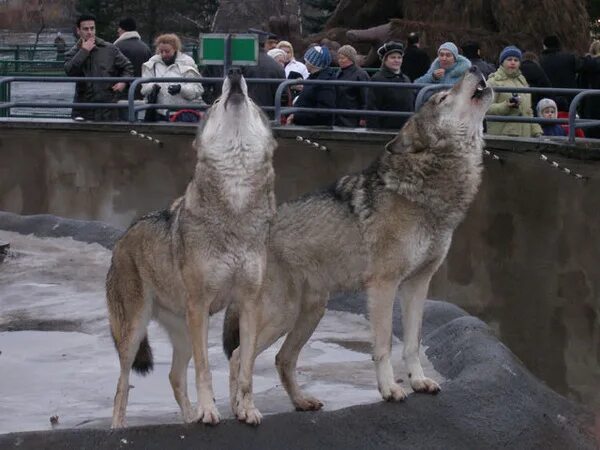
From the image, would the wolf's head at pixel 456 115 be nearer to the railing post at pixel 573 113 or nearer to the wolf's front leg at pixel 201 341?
the wolf's front leg at pixel 201 341

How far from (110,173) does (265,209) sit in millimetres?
11011

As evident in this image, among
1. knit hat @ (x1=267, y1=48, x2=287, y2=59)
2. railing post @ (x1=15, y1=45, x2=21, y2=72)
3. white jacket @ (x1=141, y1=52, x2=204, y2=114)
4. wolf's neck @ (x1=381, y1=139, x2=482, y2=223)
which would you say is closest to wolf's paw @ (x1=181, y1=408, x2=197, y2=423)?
wolf's neck @ (x1=381, y1=139, x2=482, y2=223)

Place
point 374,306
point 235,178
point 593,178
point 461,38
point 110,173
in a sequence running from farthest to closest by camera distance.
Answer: point 461,38
point 110,173
point 593,178
point 374,306
point 235,178

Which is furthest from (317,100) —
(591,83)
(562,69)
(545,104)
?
(591,83)

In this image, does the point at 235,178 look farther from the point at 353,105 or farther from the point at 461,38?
the point at 461,38

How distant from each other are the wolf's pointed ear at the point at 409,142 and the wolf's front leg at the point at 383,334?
84 cm

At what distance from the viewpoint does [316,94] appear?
15.9 metres

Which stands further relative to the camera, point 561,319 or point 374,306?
point 561,319

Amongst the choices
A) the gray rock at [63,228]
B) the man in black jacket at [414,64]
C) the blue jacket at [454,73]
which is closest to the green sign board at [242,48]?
the blue jacket at [454,73]

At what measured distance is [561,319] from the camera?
14062 millimetres

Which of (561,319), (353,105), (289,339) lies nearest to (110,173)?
(353,105)

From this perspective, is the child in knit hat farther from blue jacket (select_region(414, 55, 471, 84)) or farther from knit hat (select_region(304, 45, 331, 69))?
knit hat (select_region(304, 45, 331, 69))

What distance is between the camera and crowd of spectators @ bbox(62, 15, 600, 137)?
1489 cm

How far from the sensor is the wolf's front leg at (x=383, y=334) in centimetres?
744
